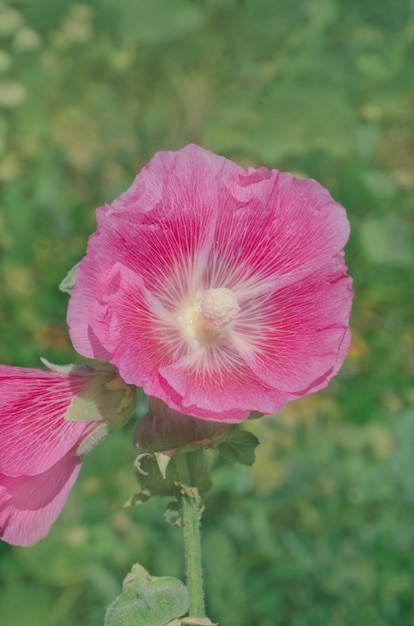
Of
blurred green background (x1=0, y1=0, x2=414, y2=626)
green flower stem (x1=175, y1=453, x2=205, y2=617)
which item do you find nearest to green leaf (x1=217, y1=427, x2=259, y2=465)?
green flower stem (x1=175, y1=453, x2=205, y2=617)

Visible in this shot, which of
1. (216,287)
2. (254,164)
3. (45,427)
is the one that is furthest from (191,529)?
(254,164)

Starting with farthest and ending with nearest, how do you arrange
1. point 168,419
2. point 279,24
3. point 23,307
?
point 279,24
point 23,307
point 168,419

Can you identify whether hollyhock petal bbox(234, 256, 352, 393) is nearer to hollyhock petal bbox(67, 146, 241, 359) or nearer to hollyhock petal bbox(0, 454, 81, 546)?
hollyhock petal bbox(67, 146, 241, 359)

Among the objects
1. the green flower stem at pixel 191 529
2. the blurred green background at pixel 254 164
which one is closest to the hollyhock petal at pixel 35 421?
the green flower stem at pixel 191 529

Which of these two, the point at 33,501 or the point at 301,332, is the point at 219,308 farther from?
the point at 33,501

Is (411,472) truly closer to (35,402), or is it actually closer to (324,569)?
(324,569)

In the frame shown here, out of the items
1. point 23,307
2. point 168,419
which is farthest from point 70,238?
point 168,419
